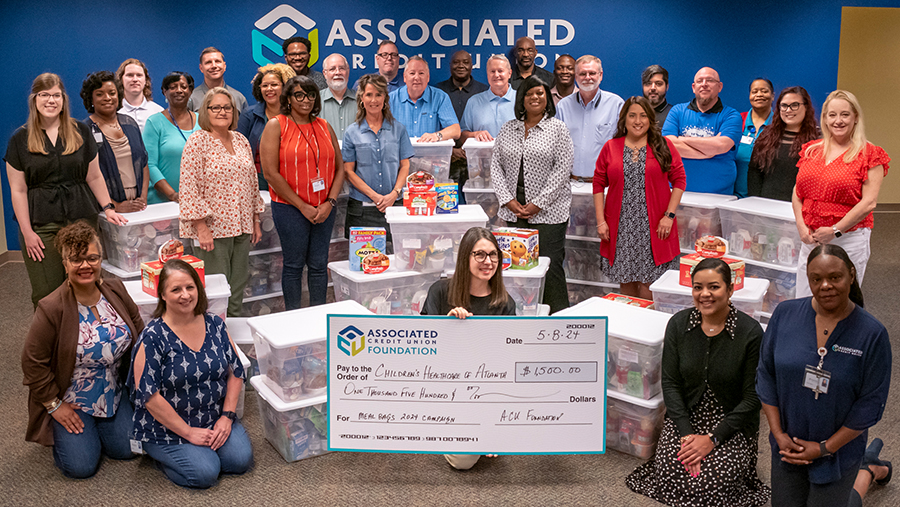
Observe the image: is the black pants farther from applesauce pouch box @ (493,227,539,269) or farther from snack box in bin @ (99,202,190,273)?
snack box in bin @ (99,202,190,273)

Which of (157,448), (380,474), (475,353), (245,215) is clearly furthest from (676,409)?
(245,215)

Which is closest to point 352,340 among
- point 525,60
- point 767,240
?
point 767,240

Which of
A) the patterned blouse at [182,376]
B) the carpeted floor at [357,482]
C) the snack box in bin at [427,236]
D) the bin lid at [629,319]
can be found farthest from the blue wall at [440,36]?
the patterned blouse at [182,376]

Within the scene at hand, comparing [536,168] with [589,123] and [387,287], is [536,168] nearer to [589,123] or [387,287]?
[589,123]

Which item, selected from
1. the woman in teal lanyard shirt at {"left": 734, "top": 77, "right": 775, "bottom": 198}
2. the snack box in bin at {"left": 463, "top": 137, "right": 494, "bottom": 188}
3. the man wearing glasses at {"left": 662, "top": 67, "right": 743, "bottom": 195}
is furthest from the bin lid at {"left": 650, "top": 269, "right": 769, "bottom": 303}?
the snack box in bin at {"left": 463, "top": 137, "right": 494, "bottom": 188}

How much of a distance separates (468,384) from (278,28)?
214 inches

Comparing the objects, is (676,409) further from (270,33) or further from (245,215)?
(270,33)

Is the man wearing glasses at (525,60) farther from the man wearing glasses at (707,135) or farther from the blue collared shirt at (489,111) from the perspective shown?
the man wearing glasses at (707,135)

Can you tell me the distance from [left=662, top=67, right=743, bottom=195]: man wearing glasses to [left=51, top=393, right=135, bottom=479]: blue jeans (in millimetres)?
3892

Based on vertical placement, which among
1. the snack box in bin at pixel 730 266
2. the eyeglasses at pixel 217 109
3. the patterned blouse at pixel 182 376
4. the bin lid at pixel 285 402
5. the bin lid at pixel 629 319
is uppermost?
the eyeglasses at pixel 217 109

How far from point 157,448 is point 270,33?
17.1ft

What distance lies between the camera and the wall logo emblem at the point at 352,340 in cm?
362

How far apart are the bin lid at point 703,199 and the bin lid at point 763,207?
69 mm

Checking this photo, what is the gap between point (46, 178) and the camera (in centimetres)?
469
